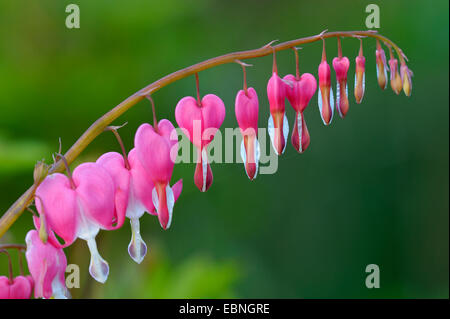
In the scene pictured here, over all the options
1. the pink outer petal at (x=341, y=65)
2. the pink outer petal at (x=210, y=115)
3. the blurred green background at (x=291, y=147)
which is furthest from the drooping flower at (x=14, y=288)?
the blurred green background at (x=291, y=147)

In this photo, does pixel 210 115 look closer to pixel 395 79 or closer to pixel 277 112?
pixel 277 112

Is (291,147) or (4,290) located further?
(291,147)

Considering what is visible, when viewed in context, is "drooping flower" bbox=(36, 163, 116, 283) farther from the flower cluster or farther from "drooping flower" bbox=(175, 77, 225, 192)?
"drooping flower" bbox=(175, 77, 225, 192)

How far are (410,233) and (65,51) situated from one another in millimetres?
2185

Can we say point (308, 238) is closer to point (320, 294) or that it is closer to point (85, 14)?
point (320, 294)

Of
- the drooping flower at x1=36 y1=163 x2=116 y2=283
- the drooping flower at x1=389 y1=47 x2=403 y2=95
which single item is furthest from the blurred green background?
the drooping flower at x1=36 y1=163 x2=116 y2=283

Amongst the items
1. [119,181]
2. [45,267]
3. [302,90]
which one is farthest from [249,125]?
[45,267]

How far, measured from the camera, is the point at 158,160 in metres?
0.78

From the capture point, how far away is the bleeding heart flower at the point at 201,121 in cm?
80

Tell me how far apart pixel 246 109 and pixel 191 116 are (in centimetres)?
8

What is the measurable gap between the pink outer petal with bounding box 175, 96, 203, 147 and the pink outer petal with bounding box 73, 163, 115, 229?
13 centimetres

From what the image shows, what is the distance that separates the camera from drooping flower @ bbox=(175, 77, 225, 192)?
2.64 feet
